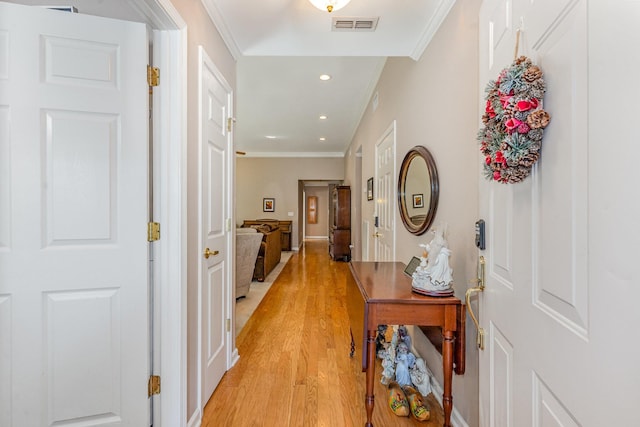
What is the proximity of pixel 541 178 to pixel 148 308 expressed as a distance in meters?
1.67

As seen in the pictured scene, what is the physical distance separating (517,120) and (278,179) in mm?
8617

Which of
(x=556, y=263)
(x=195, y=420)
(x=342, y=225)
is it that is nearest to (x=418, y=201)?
(x=556, y=263)

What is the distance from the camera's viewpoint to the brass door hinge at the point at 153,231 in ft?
4.94

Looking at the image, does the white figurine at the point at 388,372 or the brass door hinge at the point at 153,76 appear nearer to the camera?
the brass door hinge at the point at 153,76

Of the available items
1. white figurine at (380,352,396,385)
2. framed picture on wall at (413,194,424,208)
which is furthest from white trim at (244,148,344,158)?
white figurine at (380,352,396,385)

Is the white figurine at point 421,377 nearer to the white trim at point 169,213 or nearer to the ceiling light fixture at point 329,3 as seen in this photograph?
the white trim at point 169,213

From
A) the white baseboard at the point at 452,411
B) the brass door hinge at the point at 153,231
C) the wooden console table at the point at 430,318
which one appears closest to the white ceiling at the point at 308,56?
the brass door hinge at the point at 153,231

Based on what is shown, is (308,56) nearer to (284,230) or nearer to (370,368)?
(370,368)

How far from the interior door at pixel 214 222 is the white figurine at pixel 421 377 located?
132cm

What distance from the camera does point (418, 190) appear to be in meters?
2.33

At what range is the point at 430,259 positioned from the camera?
162 centimetres

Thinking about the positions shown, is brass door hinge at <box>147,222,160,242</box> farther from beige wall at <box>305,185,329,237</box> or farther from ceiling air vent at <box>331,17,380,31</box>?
beige wall at <box>305,185,329,237</box>

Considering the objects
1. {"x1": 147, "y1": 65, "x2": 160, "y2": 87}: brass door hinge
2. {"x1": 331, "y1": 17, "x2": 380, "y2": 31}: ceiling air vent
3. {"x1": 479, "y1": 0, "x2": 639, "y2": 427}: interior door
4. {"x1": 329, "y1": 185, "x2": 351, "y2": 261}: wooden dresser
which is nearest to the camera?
{"x1": 479, "y1": 0, "x2": 639, "y2": 427}: interior door

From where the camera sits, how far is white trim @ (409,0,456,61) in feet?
6.00
